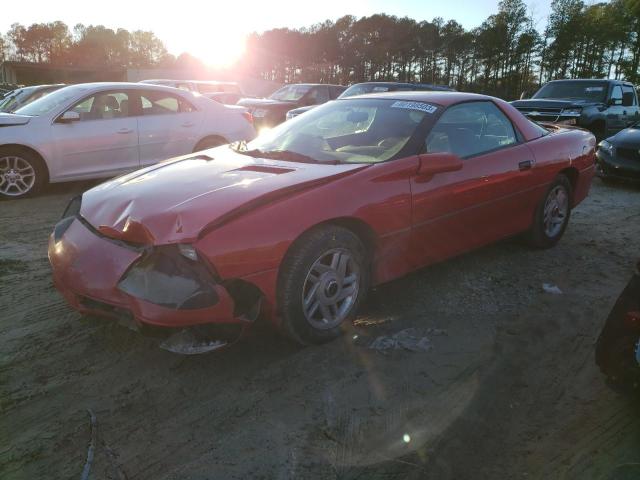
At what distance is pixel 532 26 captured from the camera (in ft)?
179

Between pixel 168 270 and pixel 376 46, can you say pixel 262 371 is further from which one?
pixel 376 46

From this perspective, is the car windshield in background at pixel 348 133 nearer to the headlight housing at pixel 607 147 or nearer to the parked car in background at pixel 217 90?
the headlight housing at pixel 607 147

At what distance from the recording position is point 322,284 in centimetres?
302

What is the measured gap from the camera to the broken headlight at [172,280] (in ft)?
8.25

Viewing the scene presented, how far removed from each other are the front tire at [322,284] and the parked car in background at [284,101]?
1098 cm

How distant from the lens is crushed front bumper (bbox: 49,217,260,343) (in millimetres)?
2523

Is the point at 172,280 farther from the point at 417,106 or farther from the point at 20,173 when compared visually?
the point at 20,173

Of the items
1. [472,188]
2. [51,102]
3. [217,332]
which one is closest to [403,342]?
[217,332]

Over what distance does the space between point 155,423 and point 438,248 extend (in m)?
2.15

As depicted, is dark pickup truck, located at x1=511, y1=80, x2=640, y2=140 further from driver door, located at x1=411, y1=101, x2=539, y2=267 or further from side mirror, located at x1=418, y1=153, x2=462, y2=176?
side mirror, located at x1=418, y1=153, x2=462, y2=176

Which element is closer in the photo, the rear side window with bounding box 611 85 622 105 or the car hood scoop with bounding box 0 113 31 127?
the car hood scoop with bounding box 0 113 31 127

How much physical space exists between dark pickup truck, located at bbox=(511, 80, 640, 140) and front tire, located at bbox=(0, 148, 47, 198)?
8831 millimetres

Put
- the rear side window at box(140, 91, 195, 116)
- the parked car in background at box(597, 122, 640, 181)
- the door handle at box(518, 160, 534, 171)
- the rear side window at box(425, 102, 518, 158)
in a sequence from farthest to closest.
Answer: the parked car in background at box(597, 122, 640, 181) → the rear side window at box(140, 91, 195, 116) → the door handle at box(518, 160, 534, 171) → the rear side window at box(425, 102, 518, 158)

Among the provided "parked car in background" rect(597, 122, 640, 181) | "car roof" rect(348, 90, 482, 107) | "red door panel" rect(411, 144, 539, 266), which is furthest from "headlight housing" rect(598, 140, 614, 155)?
"car roof" rect(348, 90, 482, 107)
